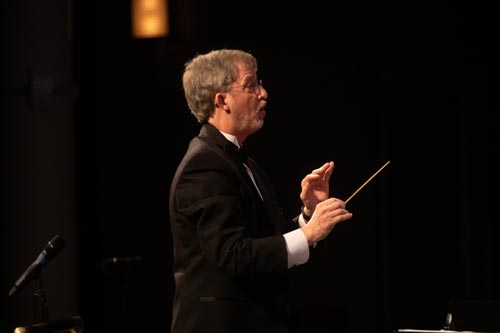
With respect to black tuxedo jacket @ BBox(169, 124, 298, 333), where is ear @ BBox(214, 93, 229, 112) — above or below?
above

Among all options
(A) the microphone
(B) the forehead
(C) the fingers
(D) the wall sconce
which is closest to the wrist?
(C) the fingers

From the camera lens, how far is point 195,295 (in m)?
2.60

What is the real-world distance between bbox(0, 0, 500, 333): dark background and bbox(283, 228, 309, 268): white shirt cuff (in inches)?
125

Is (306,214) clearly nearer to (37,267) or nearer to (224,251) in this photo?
(224,251)

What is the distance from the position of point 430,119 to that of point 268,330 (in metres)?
3.55

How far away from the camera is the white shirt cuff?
8.25 feet

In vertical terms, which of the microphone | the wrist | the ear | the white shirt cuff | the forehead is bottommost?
the microphone

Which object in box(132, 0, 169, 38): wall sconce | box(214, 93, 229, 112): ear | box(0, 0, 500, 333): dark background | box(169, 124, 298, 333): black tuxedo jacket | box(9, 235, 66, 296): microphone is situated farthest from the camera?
box(0, 0, 500, 333): dark background

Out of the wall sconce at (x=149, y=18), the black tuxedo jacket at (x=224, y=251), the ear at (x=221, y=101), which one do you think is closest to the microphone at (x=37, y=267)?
the black tuxedo jacket at (x=224, y=251)

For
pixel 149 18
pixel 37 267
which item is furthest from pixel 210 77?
pixel 149 18

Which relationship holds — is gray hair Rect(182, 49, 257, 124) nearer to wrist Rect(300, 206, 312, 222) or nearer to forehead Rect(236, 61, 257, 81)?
forehead Rect(236, 61, 257, 81)

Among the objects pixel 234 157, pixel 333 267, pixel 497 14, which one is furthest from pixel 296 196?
pixel 234 157

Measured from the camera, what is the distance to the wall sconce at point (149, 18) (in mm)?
5613

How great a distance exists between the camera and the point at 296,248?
2.53m
